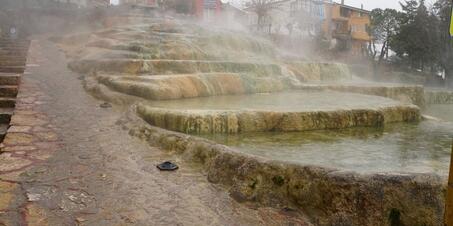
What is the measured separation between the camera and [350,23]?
33.1 metres

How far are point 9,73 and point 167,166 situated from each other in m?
4.95

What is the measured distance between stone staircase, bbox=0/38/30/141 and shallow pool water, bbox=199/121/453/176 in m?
2.70

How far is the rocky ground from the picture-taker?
2762mm

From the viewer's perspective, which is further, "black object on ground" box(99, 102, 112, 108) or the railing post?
"black object on ground" box(99, 102, 112, 108)

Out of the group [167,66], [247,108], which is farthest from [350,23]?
[247,108]

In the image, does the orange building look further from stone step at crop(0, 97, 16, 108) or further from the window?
stone step at crop(0, 97, 16, 108)

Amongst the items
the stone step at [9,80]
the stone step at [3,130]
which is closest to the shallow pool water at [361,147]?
the stone step at [3,130]

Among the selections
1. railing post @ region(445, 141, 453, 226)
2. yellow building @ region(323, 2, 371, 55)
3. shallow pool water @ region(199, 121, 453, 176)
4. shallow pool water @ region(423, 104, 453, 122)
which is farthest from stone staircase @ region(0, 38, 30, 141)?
yellow building @ region(323, 2, 371, 55)

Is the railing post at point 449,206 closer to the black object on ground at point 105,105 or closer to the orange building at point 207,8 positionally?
the black object on ground at point 105,105

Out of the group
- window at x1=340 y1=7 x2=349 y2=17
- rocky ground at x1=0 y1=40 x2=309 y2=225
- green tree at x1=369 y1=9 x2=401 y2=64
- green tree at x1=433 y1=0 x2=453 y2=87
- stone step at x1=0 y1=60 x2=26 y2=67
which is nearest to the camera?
rocky ground at x1=0 y1=40 x2=309 y2=225

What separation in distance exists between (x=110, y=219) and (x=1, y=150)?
5.69ft

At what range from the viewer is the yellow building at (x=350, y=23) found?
31.7 m

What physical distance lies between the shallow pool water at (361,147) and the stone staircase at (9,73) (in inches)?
106

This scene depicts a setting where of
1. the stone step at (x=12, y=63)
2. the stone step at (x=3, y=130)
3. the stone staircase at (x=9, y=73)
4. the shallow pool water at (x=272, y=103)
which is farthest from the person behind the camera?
the stone step at (x=12, y=63)
